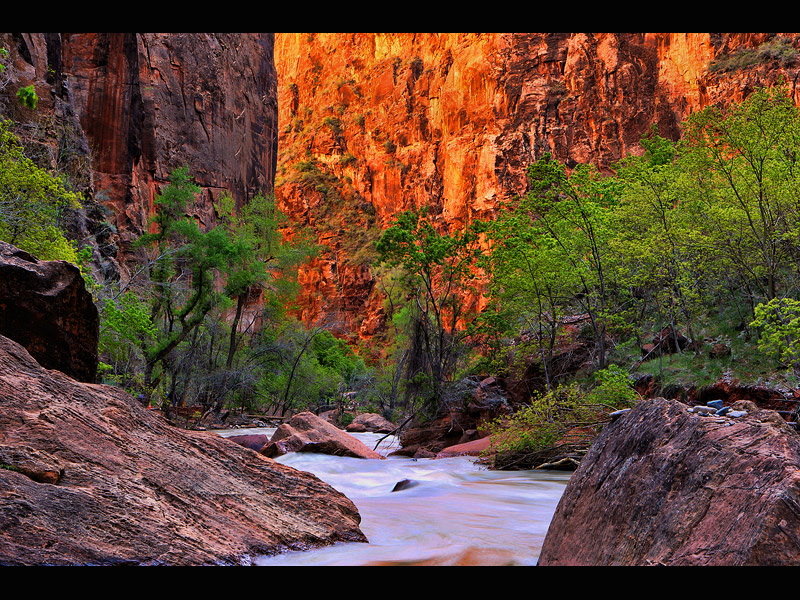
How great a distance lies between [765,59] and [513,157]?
29.8 metres

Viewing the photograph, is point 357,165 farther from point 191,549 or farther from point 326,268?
point 191,549

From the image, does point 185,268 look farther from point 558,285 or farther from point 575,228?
point 575,228

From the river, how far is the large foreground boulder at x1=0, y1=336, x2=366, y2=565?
37cm

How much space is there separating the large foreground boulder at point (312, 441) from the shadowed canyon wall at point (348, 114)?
15.6 meters

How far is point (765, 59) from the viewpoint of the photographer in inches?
2116

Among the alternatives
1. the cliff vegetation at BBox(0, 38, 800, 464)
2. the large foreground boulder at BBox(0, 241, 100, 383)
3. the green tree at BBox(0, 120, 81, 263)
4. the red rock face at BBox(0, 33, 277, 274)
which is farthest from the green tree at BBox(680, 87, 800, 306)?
the red rock face at BBox(0, 33, 277, 274)

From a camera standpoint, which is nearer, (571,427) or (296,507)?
(296,507)

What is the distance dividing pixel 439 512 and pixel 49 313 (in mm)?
5454

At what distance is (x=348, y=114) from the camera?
106 m

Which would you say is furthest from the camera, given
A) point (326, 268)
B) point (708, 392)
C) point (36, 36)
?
point (326, 268)

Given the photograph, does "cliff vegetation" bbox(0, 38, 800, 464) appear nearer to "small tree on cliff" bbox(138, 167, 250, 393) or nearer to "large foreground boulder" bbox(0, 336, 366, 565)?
"small tree on cliff" bbox(138, 167, 250, 393)

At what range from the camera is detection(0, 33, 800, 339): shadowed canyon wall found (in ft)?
135

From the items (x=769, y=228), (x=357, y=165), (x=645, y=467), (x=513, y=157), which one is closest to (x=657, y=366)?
(x=769, y=228)

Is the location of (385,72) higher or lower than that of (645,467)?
higher
